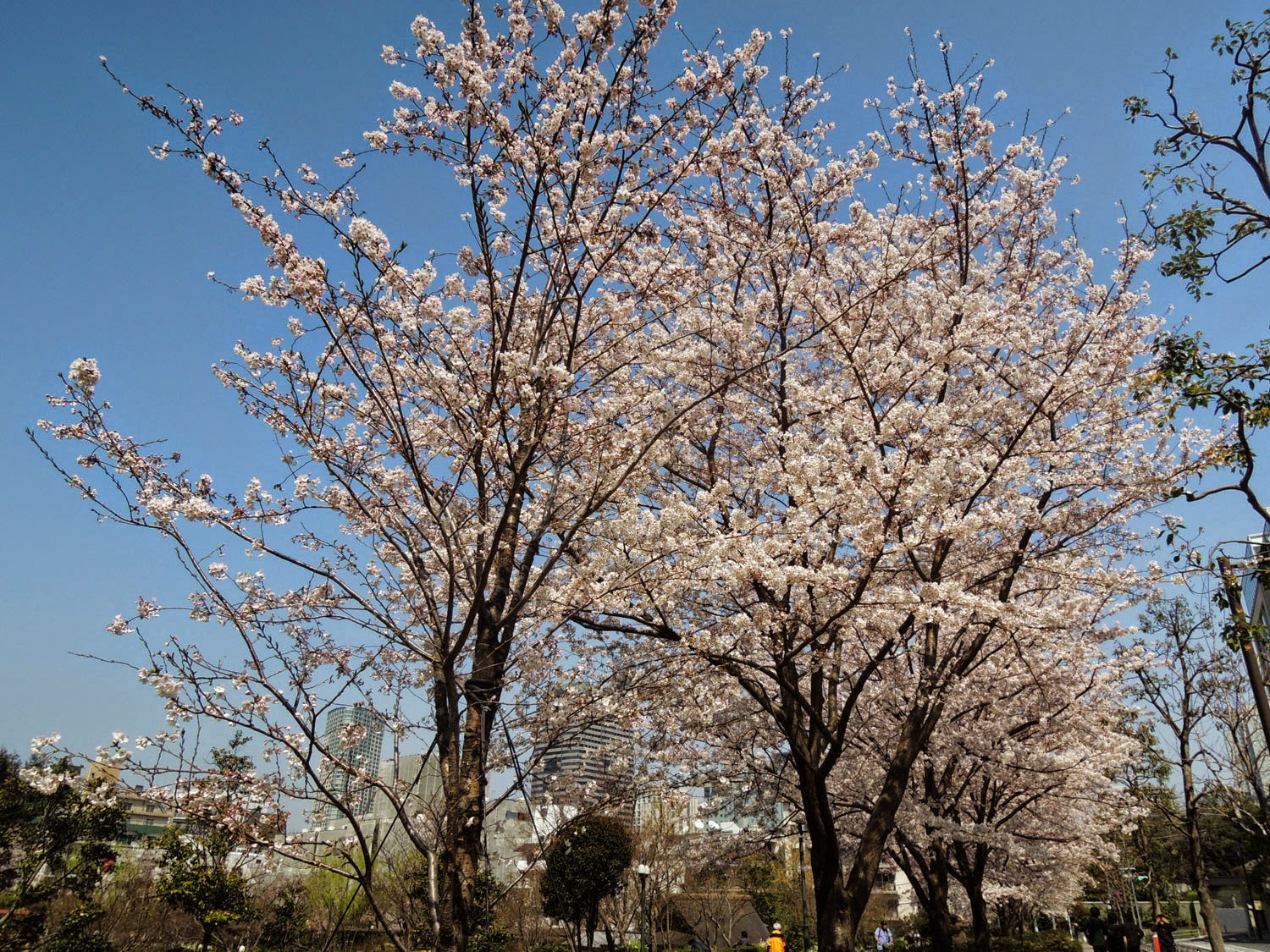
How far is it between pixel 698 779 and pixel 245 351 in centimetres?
701

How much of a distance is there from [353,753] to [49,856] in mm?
10784

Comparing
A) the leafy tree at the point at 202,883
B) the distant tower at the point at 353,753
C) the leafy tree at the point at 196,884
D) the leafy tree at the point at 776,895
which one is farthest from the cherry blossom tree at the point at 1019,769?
the leafy tree at the point at 776,895

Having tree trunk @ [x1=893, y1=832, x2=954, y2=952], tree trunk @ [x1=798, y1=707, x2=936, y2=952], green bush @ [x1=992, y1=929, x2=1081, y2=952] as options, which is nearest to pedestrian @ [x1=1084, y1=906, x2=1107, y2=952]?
green bush @ [x1=992, y1=929, x2=1081, y2=952]

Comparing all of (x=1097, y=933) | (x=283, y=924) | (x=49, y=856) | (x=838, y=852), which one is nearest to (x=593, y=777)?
(x=838, y=852)

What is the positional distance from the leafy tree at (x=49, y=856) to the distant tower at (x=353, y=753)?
24.3 feet

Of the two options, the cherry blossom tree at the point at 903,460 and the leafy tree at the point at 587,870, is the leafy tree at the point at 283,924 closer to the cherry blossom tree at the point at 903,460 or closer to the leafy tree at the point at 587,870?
the leafy tree at the point at 587,870

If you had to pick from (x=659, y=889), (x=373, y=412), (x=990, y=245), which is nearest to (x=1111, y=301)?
(x=990, y=245)

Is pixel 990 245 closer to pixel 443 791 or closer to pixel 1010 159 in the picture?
pixel 1010 159

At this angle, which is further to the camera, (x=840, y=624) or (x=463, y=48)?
(x=840, y=624)

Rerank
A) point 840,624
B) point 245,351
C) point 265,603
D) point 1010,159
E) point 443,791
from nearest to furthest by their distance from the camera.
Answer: point 443,791 → point 245,351 → point 265,603 → point 840,624 → point 1010,159

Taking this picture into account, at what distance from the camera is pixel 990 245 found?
920 centimetres

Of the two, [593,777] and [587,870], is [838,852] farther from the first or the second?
[587,870]

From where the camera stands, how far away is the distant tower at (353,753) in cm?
359

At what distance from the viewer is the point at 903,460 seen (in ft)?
17.9
